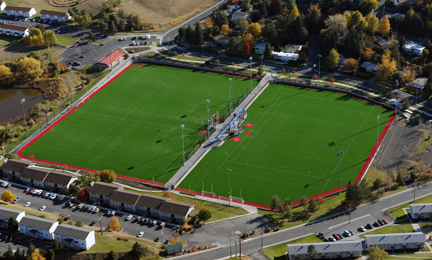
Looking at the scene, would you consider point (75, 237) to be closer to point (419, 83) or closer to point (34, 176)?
point (34, 176)

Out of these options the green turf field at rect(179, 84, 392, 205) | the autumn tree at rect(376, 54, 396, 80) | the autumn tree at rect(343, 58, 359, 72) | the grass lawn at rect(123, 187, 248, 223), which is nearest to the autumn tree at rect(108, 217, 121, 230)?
the grass lawn at rect(123, 187, 248, 223)

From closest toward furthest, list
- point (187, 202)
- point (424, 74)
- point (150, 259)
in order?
point (150, 259)
point (187, 202)
point (424, 74)

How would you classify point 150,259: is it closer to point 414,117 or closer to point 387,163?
point 387,163

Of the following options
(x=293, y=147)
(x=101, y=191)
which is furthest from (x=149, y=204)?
(x=293, y=147)

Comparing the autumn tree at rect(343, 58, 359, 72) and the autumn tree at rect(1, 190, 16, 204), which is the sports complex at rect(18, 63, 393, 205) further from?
the autumn tree at rect(1, 190, 16, 204)

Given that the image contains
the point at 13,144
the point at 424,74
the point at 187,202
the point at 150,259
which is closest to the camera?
the point at 150,259

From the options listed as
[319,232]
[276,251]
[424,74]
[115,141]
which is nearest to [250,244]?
[276,251]
